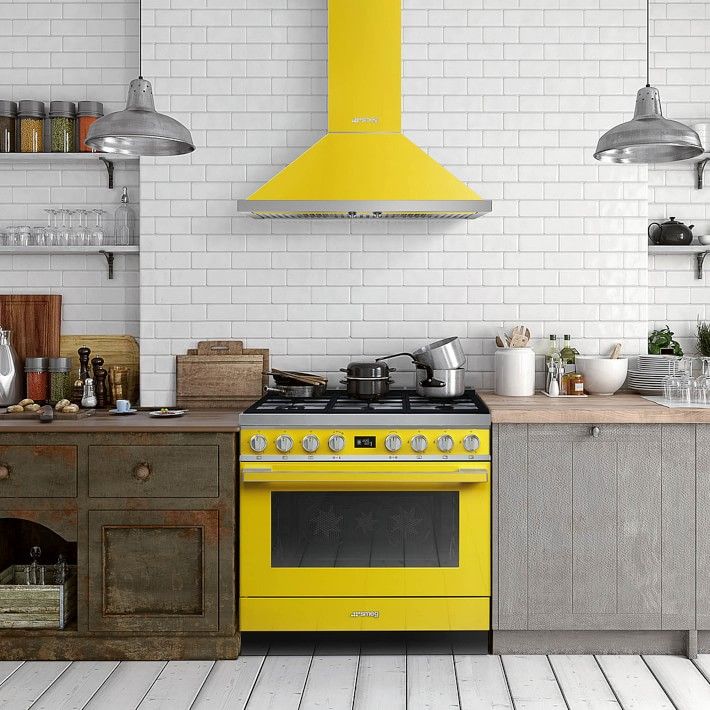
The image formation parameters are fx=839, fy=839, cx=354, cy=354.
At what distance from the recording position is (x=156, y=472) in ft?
12.6

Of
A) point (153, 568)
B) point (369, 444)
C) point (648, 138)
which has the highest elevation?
point (648, 138)

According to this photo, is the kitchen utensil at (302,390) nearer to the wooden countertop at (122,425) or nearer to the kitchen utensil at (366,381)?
the kitchen utensil at (366,381)

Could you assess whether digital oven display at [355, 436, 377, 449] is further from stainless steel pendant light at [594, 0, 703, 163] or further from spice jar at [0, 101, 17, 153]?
spice jar at [0, 101, 17, 153]

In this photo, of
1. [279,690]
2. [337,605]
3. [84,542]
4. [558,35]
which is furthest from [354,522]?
[558,35]

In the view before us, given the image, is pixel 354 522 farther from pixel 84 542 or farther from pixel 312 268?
pixel 312 268

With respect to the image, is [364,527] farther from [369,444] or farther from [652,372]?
[652,372]

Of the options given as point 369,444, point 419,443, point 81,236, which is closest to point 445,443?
point 419,443

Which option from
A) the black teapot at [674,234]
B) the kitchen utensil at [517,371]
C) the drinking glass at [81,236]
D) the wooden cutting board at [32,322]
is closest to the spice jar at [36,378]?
the wooden cutting board at [32,322]

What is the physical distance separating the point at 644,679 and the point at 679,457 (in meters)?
1.00

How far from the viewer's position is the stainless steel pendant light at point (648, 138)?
3482mm

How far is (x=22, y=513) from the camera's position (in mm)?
3855

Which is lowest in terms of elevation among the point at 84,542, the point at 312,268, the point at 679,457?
the point at 84,542

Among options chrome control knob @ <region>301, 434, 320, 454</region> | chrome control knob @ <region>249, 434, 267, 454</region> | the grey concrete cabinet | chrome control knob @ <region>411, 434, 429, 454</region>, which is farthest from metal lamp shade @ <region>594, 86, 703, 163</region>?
chrome control knob @ <region>249, 434, 267, 454</region>

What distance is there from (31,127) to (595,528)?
3.64m
